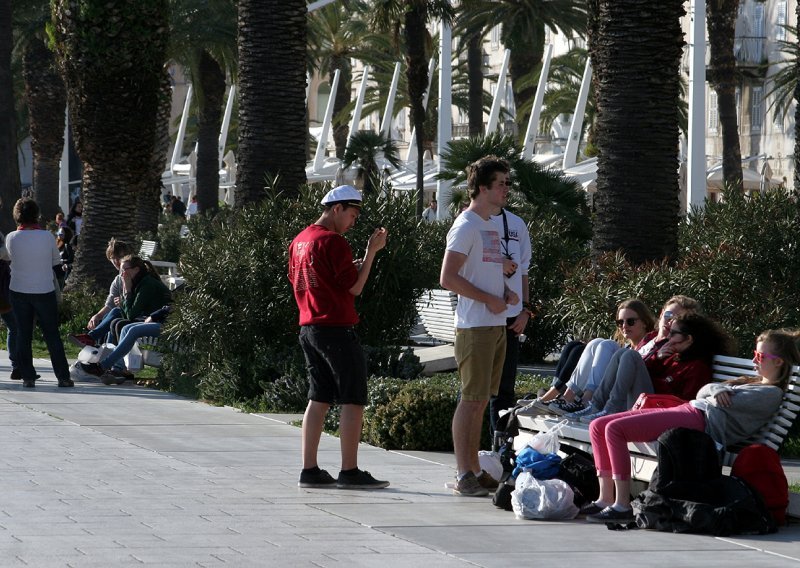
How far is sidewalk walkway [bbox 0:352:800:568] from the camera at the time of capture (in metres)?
6.26

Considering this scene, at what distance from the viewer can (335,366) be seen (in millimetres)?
8062

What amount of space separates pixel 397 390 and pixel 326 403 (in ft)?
7.43

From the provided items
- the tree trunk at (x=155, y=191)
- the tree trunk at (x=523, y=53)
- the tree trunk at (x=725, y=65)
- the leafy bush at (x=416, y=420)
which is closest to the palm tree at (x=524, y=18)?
the tree trunk at (x=523, y=53)

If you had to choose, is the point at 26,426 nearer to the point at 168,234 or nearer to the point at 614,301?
the point at 614,301

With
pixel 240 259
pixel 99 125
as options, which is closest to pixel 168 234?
pixel 99 125

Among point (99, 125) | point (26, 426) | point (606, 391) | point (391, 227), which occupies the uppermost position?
point (99, 125)

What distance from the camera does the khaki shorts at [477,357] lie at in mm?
7875

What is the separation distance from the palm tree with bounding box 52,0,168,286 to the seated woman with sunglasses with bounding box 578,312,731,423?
13.1 meters

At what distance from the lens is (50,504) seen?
7422mm

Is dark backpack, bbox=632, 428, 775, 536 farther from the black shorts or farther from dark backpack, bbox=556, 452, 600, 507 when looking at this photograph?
the black shorts

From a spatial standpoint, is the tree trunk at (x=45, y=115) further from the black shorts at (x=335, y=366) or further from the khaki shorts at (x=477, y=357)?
the khaki shorts at (x=477, y=357)

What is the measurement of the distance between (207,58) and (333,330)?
31213mm

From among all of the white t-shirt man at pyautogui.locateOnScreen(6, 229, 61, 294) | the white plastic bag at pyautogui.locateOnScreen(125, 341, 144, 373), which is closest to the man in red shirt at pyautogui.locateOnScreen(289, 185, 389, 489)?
the white t-shirt man at pyautogui.locateOnScreen(6, 229, 61, 294)

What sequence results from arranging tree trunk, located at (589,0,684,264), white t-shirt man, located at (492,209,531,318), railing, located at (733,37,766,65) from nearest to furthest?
white t-shirt man, located at (492,209,531,318)
tree trunk, located at (589,0,684,264)
railing, located at (733,37,766,65)
